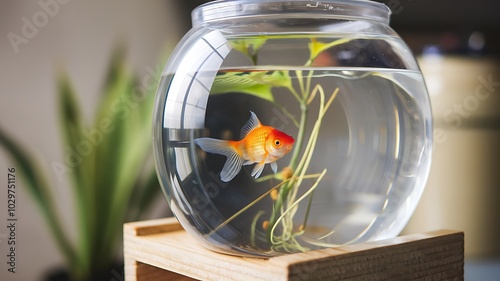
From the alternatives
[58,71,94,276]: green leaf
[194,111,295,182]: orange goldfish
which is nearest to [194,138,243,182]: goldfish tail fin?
[194,111,295,182]: orange goldfish

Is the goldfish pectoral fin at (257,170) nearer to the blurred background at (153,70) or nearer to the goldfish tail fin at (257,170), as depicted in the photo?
the goldfish tail fin at (257,170)

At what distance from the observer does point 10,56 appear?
1.54m

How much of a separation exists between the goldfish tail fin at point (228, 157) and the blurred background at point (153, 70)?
1.08 m

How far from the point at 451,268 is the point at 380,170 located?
146 mm

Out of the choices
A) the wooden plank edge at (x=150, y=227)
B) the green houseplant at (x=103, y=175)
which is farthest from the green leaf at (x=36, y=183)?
the wooden plank edge at (x=150, y=227)

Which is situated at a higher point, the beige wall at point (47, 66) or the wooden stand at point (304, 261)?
the beige wall at point (47, 66)

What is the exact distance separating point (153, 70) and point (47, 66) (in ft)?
1.00

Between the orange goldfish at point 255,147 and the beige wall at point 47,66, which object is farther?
the beige wall at point 47,66

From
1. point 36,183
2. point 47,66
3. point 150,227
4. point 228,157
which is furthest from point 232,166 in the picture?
point 47,66

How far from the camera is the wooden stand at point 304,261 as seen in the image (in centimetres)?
57

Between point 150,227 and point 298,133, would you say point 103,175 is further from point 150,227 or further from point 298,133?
point 298,133

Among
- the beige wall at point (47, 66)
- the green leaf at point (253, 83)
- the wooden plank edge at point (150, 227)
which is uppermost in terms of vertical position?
the beige wall at point (47, 66)

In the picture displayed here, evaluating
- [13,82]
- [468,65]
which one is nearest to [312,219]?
[13,82]

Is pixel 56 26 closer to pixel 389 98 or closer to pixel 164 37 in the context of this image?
pixel 164 37
